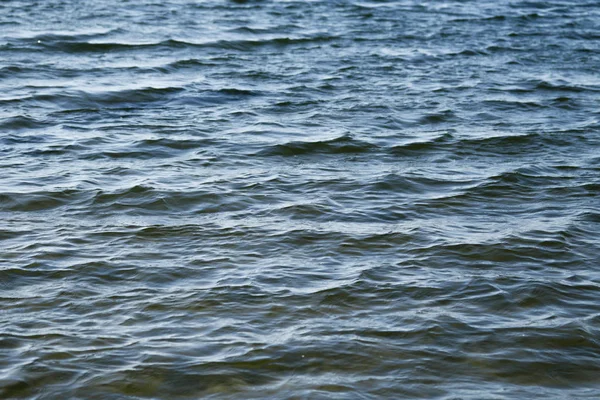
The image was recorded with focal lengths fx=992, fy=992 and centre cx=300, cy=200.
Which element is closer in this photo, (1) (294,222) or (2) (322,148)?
(1) (294,222)

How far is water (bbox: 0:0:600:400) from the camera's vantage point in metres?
5.76

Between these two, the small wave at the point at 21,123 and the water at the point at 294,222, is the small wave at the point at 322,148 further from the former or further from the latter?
the small wave at the point at 21,123

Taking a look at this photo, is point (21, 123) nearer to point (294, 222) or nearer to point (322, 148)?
point (322, 148)

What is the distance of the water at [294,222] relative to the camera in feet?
18.9

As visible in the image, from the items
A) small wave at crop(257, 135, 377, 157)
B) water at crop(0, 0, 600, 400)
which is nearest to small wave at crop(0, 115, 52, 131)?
water at crop(0, 0, 600, 400)

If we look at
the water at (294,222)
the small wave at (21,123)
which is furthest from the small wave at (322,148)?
the small wave at (21,123)

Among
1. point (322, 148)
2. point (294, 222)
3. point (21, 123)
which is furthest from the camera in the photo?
point (21, 123)

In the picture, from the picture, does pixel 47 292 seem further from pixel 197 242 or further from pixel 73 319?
pixel 197 242

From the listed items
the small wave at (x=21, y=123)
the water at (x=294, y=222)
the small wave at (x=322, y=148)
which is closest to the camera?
the water at (x=294, y=222)

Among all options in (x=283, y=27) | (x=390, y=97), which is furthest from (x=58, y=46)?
(x=390, y=97)

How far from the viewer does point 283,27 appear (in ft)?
57.6

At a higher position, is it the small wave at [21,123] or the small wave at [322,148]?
the small wave at [21,123]

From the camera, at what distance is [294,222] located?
8117mm

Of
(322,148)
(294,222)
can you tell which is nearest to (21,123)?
(322,148)
